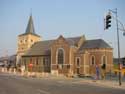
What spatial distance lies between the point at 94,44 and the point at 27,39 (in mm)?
31339

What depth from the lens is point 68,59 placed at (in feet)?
221

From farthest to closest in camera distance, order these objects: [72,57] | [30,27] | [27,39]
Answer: [30,27]
[27,39]
[72,57]

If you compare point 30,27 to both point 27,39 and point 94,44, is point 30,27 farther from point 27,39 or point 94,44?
point 94,44

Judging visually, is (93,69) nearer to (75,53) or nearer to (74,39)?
(75,53)

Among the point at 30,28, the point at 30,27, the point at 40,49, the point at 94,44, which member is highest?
the point at 30,27

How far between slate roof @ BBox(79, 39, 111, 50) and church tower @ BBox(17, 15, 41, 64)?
25.7 m

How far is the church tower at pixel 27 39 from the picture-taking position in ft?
293

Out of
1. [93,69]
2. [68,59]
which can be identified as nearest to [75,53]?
[68,59]

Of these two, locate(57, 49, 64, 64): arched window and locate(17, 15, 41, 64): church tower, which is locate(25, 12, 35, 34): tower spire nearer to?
locate(17, 15, 41, 64): church tower

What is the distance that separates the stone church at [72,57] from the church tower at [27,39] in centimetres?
850

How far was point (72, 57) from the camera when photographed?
68.2 meters

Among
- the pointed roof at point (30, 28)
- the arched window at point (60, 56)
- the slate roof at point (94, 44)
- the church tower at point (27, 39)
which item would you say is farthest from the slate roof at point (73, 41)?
the pointed roof at point (30, 28)

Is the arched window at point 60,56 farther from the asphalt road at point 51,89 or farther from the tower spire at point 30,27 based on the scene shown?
the asphalt road at point 51,89

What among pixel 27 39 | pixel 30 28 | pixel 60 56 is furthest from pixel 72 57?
pixel 30 28
